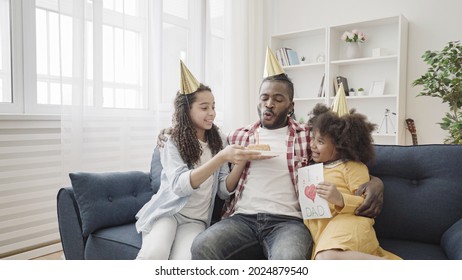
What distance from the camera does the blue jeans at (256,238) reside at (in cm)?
124

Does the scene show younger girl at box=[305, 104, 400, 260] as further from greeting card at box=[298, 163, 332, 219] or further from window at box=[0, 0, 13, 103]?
window at box=[0, 0, 13, 103]

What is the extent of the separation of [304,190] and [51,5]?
2090mm

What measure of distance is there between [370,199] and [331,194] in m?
0.16

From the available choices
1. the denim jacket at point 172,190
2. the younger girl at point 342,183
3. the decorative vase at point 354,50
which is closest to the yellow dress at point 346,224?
the younger girl at point 342,183

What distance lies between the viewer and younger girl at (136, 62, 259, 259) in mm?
1389

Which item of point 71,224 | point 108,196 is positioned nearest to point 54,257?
point 71,224

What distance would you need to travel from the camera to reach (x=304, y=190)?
53.8 inches

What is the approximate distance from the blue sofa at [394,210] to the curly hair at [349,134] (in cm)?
16

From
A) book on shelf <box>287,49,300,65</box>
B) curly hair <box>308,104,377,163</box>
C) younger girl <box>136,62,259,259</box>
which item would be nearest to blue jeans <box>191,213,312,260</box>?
younger girl <box>136,62,259,259</box>

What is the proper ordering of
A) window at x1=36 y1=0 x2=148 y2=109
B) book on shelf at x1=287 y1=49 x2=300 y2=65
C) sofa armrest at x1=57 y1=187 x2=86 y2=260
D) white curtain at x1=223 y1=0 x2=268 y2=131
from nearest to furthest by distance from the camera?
1. sofa armrest at x1=57 y1=187 x2=86 y2=260
2. window at x1=36 y1=0 x2=148 y2=109
3. white curtain at x1=223 y1=0 x2=268 y2=131
4. book on shelf at x1=287 y1=49 x2=300 y2=65

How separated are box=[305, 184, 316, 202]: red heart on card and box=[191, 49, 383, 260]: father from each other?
0.37ft

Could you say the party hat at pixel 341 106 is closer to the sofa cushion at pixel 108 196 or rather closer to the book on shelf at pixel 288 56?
the sofa cushion at pixel 108 196

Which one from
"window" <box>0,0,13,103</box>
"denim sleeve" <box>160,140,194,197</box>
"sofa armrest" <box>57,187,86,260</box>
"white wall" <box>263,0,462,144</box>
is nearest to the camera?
"denim sleeve" <box>160,140,194,197</box>
